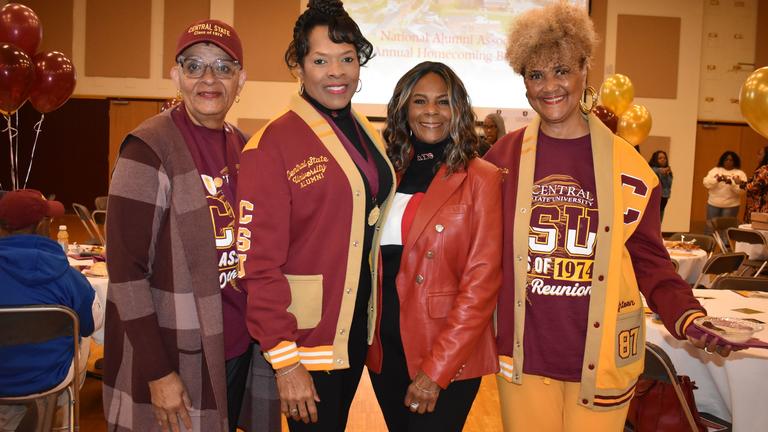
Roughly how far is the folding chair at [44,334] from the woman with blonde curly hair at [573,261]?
6.05 feet

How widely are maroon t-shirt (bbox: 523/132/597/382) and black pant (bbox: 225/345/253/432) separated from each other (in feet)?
2.98

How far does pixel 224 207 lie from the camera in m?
1.94

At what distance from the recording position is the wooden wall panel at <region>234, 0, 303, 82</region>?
39.9 ft

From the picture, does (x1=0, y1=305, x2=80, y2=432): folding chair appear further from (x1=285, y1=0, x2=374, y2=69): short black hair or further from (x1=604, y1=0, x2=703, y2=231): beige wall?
(x1=604, y1=0, x2=703, y2=231): beige wall

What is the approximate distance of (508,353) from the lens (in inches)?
77.3

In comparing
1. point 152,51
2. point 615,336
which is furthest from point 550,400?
point 152,51

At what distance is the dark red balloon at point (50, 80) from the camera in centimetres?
492

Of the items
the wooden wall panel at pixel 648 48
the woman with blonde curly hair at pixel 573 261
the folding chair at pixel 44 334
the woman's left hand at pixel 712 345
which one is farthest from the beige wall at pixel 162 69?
the woman's left hand at pixel 712 345

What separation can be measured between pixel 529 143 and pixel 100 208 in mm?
7468

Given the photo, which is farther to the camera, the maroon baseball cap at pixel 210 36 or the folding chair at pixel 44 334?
the folding chair at pixel 44 334

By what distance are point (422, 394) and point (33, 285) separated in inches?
72.6

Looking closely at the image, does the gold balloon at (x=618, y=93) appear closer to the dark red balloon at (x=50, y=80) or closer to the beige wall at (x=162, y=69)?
the dark red balloon at (x=50, y=80)

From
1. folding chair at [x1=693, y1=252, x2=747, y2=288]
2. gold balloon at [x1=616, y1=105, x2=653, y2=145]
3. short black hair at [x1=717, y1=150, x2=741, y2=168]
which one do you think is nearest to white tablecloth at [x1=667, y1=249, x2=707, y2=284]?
folding chair at [x1=693, y1=252, x2=747, y2=288]

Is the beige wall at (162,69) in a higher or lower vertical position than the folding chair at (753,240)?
higher
